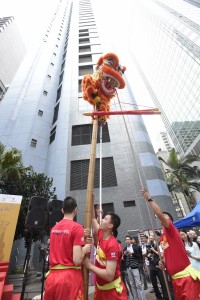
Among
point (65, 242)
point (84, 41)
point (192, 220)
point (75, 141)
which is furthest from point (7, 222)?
point (84, 41)

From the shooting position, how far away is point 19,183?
39.7ft

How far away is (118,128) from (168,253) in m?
16.0

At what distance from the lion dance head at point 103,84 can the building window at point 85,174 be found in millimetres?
11278

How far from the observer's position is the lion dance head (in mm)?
4047

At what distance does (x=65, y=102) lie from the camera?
68.7 ft

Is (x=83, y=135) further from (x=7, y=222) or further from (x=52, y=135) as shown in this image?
(x=7, y=222)

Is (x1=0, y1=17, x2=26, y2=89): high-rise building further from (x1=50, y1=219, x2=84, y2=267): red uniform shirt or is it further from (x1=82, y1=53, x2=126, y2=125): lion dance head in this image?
(x1=50, y1=219, x2=84, y2=267): red uniform shirt

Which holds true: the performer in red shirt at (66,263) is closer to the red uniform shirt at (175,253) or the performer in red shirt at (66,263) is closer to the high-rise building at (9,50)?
the red uniform shirt at (175,253)

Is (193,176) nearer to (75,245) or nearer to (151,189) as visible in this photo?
(151,189)

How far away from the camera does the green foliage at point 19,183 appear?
1093 centimetres

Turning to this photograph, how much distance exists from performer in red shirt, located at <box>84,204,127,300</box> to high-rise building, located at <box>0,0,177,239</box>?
28.3ft

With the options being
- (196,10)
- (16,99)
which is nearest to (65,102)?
(16,99)

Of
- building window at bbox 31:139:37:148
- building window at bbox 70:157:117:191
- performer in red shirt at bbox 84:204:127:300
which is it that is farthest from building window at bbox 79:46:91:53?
performer in red shirt at bbox 84:204:127:300

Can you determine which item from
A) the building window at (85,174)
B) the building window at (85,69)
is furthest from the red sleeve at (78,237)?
the building window at (85,69)
